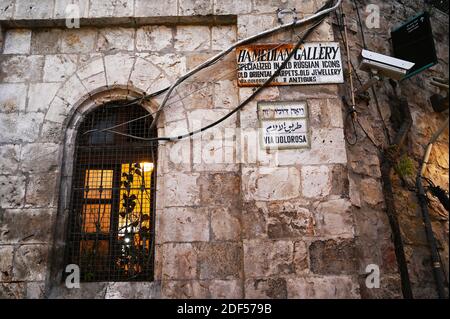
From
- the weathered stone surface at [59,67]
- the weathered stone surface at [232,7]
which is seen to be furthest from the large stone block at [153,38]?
the weathered stone surface at [59,67]

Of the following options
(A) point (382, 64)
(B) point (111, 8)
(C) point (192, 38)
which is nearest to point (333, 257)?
(A) point (382, 64)

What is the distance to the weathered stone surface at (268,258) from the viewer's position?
3.36m

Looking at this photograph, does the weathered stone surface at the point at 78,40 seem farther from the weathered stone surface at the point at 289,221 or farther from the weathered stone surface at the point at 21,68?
the weathered stone surface at the point at 289,221

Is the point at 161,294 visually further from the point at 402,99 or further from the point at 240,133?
the point at 402,99

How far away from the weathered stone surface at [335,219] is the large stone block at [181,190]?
1.12m

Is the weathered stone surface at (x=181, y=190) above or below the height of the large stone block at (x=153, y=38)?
below

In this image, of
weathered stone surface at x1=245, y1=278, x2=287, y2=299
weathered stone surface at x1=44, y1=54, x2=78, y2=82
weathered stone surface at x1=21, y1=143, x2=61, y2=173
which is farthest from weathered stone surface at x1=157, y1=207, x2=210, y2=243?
weathered stone surface at x1=44, y1=54, x2=78, y2=82

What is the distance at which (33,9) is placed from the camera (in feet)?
13.7

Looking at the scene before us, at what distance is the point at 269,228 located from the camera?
3475 mm

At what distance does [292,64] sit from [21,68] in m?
2.82

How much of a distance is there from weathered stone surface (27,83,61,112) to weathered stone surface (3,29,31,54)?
1.51ft

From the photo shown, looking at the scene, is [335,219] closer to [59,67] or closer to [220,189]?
[220,189]

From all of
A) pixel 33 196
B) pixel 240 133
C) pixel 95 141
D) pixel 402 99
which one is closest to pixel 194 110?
pixel 240 133

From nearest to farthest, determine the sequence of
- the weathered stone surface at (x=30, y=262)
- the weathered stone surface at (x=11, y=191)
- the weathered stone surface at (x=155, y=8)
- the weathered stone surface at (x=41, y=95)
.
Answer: the weathered stone surface at (x=30, y=262) < the weathered stone surface at (x=11, y=191) < the weathered stone surface at (x=41, y=95) < the weathered stone surface at (x=155, y=8)
